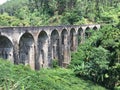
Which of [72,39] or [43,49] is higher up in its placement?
[72,39]

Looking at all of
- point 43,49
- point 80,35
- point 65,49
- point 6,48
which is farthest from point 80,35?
point 6,48

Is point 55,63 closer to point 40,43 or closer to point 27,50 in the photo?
point 40,43

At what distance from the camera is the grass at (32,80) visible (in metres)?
16.7

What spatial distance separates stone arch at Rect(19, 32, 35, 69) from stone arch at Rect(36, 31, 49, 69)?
118 inches

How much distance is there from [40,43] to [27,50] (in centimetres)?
437

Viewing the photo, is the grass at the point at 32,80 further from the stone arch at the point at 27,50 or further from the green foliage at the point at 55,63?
the green foliage at the point at 55,63

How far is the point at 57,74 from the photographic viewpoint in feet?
103

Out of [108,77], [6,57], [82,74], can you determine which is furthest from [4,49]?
[108,77]

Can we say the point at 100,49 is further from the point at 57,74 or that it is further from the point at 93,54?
the point at 57,74

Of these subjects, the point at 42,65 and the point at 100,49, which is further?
the point at 42,65

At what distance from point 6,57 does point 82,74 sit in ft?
29.6

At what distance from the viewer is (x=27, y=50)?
38031 millimetres

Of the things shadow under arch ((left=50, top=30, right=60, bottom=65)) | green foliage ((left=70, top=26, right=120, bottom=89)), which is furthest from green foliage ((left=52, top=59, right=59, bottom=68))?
green foliage ((left=70, top=26, right=120, bottom=89))

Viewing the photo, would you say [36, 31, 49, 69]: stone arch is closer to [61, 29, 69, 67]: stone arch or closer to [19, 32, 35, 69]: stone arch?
[19, 32, 35, 69]: stone arch
